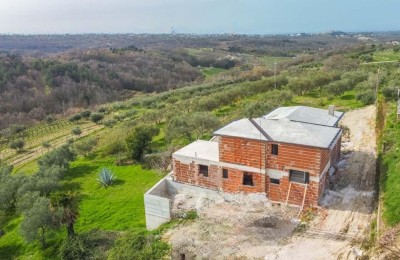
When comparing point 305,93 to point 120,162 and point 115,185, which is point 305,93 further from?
point 115,185

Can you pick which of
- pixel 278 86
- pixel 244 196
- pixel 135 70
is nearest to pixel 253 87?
pixel 278 86

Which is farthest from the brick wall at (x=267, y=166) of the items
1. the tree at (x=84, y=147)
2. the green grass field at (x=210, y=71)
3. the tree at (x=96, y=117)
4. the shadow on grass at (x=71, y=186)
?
the green grass field at (x=210, y=71)

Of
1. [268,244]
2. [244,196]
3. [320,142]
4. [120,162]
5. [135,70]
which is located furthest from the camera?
[135,70]

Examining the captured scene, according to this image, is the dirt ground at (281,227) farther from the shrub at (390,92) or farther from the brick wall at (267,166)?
the shrub at (390,92)

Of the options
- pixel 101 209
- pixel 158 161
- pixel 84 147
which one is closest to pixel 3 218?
pixel 101 209

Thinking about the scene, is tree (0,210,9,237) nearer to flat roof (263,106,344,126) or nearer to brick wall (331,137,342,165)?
flat roof (263,106,344,126)

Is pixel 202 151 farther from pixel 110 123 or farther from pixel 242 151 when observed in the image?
pixel 110 123
